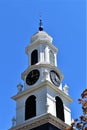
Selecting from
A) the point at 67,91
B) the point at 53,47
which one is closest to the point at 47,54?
the point at 53,47

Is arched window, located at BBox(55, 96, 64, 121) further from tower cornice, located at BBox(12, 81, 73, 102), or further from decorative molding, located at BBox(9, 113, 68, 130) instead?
decorative molding, located at BBox(9, 113, 68, 130)

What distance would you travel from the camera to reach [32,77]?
144 ft

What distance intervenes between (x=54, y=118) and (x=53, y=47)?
36.3ft

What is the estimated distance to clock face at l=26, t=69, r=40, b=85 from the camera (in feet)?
142

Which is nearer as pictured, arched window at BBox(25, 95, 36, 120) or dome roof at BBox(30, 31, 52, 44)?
arched window at BBox(25, 95, 36, 120)

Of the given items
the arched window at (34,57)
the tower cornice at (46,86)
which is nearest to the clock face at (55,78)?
the tower cornice at (46,86)

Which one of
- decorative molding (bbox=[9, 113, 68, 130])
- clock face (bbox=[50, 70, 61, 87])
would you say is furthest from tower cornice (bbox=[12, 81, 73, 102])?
decorative molding (bbox=[9, 113, 68, 130])

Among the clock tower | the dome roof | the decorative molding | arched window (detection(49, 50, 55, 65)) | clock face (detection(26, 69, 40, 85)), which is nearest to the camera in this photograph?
the decorative molding

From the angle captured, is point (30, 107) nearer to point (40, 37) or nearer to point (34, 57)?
point (34, 57)

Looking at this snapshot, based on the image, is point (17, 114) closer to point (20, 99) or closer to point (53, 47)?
point (20, 99)

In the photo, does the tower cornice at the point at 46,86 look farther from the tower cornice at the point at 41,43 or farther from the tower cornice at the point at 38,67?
the tower cornice at the point at 41,43

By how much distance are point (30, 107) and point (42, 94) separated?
2.01 meters

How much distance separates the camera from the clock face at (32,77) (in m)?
43.2

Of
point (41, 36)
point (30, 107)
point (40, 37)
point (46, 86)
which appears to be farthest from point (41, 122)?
point (41, 36)
